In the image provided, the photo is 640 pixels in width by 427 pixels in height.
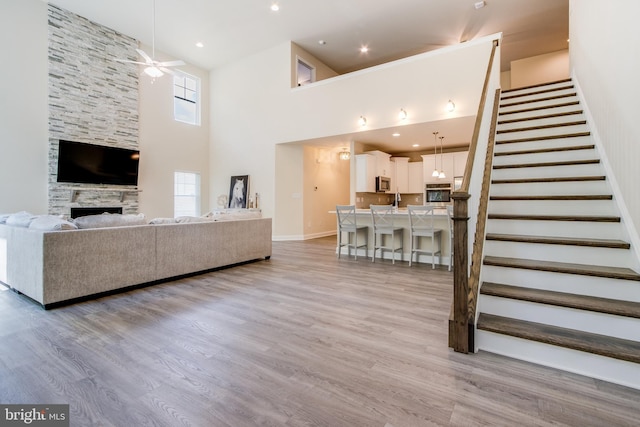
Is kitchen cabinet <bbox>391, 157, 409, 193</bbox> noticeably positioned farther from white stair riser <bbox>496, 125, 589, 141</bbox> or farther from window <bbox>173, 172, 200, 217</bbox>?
window <bbox>173, 172, 200, 217</bbox>

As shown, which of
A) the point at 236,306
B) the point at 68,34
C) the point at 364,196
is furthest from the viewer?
the point at 364,196

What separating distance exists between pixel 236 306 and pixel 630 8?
450 centimetres

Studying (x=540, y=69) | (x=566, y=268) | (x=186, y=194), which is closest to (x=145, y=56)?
(x=186, y=194)

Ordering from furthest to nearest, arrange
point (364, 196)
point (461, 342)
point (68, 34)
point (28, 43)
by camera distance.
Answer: point (364, 196), point (68, 34), point (28, 43), point (461, 342)

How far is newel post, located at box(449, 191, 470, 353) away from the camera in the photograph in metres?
2.05

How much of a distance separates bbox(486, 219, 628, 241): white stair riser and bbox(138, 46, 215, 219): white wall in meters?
7.95

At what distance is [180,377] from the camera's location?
70.5 inches

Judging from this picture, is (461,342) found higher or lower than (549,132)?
lower

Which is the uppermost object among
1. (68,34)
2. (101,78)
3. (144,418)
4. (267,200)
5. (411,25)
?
(411,25)

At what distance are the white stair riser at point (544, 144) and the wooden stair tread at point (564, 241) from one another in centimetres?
159

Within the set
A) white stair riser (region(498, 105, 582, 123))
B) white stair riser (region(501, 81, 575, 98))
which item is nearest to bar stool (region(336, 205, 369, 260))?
white stair riser (region(498, 105, 582, 123))

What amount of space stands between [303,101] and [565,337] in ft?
22.6

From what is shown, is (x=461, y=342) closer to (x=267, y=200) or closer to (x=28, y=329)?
(x=28, y=329)

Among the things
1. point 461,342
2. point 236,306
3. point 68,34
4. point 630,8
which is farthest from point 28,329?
point 68,34
